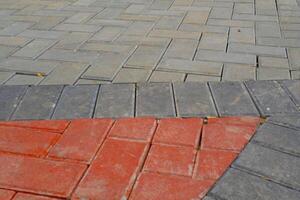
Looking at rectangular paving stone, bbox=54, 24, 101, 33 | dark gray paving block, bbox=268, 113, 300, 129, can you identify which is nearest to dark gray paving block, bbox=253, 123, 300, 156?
dark gray paving block, bbox=268, 113, 300, 129

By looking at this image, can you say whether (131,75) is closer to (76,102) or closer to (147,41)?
(76,102)

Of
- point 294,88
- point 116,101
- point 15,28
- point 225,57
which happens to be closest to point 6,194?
point 116,101

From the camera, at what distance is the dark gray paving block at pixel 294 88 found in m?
3.14

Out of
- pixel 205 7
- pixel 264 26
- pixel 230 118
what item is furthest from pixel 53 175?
pixel 205 7

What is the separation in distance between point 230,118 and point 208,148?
43 centimetres

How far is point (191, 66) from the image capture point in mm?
3770

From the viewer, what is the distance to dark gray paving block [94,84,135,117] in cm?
301

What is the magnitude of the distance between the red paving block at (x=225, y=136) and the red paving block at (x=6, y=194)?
126cm

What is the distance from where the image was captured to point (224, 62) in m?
3.85

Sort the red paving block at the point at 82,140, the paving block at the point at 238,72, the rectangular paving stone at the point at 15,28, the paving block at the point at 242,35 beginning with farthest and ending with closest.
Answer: the rectangular paving stone at the point at 15,28
the paving block at the point at 242,35
the paving block at the point at 238,72
the red paving block at the point at 82,140

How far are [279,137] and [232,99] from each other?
59 centimetres

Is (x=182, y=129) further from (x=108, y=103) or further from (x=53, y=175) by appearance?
(x=53, y=175)

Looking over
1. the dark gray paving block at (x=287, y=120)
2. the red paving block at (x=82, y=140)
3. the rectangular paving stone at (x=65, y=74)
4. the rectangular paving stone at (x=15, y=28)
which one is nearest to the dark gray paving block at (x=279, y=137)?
the dark gray paving block at (x=287, y=120)

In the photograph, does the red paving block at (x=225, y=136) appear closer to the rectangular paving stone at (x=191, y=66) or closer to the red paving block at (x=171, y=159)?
the red paving block at (x=171, y=159)
